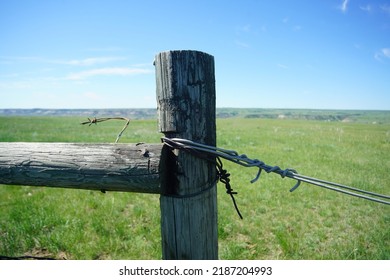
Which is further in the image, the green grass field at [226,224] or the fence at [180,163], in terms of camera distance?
the green grass field at [226,224]

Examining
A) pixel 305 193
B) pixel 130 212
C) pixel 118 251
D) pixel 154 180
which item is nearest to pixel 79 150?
pixel 154 180

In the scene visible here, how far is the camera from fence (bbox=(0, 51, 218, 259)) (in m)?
1.40

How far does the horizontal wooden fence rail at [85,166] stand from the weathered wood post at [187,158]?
103mm

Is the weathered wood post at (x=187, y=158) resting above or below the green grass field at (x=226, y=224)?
above

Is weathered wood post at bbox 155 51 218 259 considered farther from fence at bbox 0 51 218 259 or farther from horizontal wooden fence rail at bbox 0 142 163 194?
horizontal wooden fence rail at bbox 0 142 163 194

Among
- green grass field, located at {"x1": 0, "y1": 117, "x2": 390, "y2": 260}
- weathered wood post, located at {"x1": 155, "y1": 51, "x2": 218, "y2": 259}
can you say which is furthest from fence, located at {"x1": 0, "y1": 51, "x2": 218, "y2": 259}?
green grass field, located at {"x1": 0, "y1": 117, "x2": 390, "y2": 260}

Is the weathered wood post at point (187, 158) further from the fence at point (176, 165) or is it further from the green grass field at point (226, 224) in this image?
the green grass field at point (226, 224)

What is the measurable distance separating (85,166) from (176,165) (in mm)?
577

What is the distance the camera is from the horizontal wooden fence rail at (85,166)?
4.75 feet

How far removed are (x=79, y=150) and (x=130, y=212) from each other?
428 cm

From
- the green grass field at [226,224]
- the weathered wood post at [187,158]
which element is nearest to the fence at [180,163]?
the weathered wood post at [187,158]

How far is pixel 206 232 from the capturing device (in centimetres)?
152

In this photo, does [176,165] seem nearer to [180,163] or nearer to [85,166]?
[180,163]
